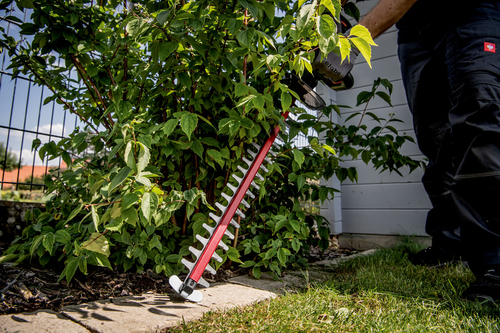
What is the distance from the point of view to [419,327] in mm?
1022

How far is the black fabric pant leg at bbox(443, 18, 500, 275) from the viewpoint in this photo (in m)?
1.36

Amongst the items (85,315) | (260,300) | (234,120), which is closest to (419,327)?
(260,300)

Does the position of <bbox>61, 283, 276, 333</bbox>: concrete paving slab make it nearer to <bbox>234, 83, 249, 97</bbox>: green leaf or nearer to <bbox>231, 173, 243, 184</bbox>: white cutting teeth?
<bbox>231, 173, 243, 184</bbox>: white cutting teeth

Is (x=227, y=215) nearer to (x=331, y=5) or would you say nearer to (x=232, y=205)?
(x=232, y=205)

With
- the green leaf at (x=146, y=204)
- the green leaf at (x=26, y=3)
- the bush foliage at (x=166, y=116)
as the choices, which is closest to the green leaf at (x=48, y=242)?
the bush foliage at (x=166, y=116)

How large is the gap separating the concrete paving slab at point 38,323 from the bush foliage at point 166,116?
17 centimetres

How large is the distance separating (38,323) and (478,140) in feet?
6.11

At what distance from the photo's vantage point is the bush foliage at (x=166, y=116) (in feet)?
3.45

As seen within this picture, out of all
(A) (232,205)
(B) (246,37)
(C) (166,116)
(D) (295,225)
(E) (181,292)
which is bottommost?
(E) (181,292)

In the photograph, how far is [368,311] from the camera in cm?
116

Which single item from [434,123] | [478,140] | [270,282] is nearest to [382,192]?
[434,123]

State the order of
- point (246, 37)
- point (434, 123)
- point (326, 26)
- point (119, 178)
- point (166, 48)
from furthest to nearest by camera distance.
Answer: point (434, 123) → point (166, 48) → point (246, 37) → point (119, 178) → point (326, 26)

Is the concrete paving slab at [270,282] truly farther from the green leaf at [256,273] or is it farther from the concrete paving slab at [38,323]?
the concrete paving slab at [38,323]

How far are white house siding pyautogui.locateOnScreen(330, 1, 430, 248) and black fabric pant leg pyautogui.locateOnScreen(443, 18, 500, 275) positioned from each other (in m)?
1.45
